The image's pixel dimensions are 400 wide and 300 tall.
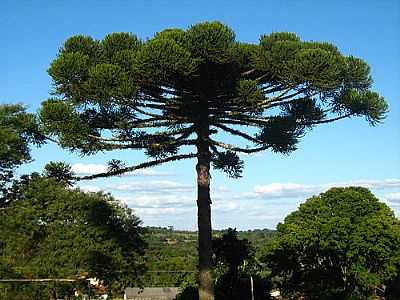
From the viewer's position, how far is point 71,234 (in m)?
27.0

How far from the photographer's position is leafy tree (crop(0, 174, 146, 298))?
87.4 feet

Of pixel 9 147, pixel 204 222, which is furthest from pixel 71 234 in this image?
pixel 204 222

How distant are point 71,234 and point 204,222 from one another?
45.7ft

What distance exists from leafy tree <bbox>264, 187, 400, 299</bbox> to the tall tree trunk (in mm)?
15586

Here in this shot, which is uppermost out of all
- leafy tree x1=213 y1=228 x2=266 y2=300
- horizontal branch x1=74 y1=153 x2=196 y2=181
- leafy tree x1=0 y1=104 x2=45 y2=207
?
leafy tree x1=0 y1=104 x2=45 y2=207

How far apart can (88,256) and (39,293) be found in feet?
19.0

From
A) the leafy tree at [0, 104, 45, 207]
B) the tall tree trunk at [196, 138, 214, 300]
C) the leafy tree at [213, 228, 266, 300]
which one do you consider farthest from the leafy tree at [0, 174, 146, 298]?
the tall tree trunk at [196, 138, 214, 300]

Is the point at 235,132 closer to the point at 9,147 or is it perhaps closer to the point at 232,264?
the point at 232,264

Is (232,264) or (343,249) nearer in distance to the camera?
(232,264)

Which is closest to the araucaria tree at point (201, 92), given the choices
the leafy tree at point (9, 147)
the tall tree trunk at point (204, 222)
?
the tall tree trunk at point (204, 222)

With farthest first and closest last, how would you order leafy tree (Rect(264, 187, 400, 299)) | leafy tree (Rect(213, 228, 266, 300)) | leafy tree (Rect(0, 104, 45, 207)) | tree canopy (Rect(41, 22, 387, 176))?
leafy tree (Rect(264, 187, 400, 299)) < leafy tree (Rect(0, 104, 45, 207)) < leafy tree (Rect(213, 228, 266, 300)) < tree canopy (Rect(41, 22, 387, 176))

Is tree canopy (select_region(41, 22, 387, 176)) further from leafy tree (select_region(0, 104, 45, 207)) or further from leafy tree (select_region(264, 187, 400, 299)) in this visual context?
leafy tree (select_region(264, 187, 400, 299))

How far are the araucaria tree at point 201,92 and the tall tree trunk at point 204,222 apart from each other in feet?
0.08

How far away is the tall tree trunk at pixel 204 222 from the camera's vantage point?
1423cm
